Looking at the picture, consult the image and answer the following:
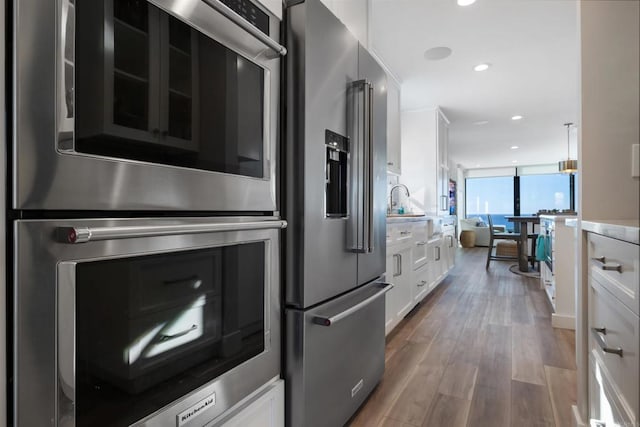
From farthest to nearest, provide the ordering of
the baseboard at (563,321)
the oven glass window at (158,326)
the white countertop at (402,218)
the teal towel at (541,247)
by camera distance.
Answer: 1. the teal towel at (541,247)
2. the baseboard at (563,321)
3. the white countertop at (402,218)
4. the oven glass window at (158,326)

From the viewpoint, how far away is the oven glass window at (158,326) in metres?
0.67

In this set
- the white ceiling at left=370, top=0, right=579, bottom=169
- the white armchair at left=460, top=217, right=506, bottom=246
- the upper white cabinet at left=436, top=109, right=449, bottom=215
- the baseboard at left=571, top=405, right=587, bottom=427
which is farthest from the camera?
the white armchair at left=460, top=217, right=506, bottom=246

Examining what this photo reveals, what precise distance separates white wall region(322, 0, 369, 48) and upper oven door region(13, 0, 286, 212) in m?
0.75

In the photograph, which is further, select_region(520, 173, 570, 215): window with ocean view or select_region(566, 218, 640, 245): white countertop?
select_region(520, 173, 570, 215): window with ocean view

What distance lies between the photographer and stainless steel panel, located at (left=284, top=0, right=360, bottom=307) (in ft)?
3.94

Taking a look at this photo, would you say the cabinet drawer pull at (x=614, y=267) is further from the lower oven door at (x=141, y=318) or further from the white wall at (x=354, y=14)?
the white wall at (x=354, y=14)

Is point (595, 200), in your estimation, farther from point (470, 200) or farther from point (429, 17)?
point (470, 200)

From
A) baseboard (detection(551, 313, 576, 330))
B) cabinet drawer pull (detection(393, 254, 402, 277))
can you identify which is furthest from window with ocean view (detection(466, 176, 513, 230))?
cabinet drawer pull (detection(393, 254, 402, 277))

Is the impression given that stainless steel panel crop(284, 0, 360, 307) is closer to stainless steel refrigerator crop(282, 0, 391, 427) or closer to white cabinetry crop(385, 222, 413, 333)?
stainless steel refrigerator crop(282, 0, 391, 427)

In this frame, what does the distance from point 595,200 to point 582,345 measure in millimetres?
581

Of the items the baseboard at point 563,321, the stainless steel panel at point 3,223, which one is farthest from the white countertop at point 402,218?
the stainless steel panel at point 3,223

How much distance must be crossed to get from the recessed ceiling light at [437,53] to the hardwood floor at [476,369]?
2.46 meters

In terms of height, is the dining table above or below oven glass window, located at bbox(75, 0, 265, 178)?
below

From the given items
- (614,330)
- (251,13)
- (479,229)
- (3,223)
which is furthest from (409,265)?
(479,229)
